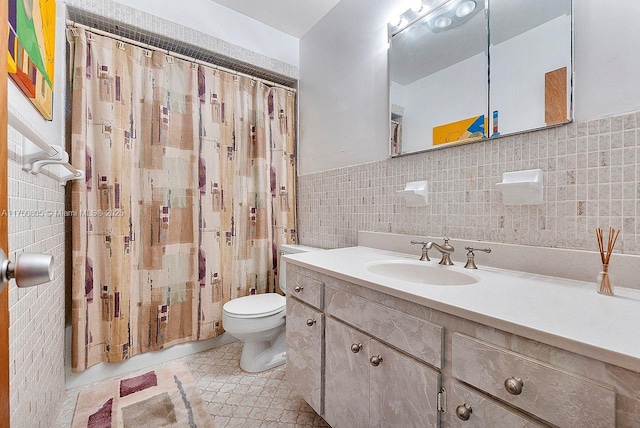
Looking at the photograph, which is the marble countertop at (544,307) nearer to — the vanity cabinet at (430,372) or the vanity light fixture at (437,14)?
the vanity cabinet at (430,372)

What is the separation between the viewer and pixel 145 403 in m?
1.48

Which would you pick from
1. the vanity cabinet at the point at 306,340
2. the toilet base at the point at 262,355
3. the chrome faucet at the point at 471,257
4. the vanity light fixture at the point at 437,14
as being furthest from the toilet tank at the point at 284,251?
the vanity light fixture at the point at 437,14

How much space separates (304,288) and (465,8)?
60.0 inches

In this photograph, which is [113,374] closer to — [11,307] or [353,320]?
[11,307]

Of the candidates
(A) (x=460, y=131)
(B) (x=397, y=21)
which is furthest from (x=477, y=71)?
(B) (x=397, y=21)

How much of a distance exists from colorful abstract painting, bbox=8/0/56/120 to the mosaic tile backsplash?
153 centimetres

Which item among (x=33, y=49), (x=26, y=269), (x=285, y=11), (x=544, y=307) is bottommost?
(x=544, y=307)

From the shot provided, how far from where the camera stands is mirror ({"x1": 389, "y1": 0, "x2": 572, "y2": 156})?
1039mm

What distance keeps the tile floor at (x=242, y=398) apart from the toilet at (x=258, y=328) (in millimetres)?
71

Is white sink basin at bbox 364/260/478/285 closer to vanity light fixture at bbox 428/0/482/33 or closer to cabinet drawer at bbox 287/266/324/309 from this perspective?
cabinet drawer at bbox 287/266/324/309

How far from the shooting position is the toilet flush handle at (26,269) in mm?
365

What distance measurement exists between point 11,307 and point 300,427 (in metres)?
1.21

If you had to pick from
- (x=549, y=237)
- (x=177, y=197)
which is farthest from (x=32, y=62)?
(x=549, y=237)

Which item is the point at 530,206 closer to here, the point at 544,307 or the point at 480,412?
the point at 544,307
